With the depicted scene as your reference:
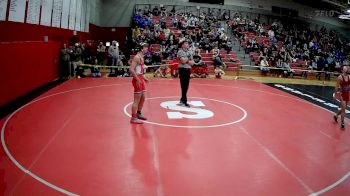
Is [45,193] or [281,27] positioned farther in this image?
[281,27]

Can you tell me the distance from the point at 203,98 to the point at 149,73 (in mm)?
7448

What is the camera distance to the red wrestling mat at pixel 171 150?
400 cm

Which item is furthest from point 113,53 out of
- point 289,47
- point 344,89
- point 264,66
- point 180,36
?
point 289,47

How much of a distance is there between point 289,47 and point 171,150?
68.4 ft

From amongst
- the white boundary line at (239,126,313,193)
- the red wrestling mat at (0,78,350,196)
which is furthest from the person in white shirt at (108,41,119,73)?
the white boundary line at (239,126,313,193)

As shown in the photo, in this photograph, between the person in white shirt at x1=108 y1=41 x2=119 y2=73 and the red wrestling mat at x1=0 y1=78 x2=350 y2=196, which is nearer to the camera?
the red wrestling mat at x1=0 y1=78 x2=350 y2=196

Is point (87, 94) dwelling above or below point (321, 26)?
below

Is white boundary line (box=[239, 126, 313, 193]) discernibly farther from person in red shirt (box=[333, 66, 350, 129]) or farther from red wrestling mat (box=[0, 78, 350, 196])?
person in red shirt (box=[333, 66, 350, 129])

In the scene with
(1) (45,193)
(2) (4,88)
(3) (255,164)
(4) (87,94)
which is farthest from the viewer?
(4) (87,94)

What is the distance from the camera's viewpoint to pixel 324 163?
498 cm

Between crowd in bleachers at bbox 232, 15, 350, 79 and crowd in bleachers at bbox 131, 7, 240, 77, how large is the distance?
178 centimetres

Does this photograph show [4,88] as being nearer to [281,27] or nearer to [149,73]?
[149,73]

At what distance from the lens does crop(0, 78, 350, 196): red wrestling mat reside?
400cm

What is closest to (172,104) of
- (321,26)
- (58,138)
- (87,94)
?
(87,94)
